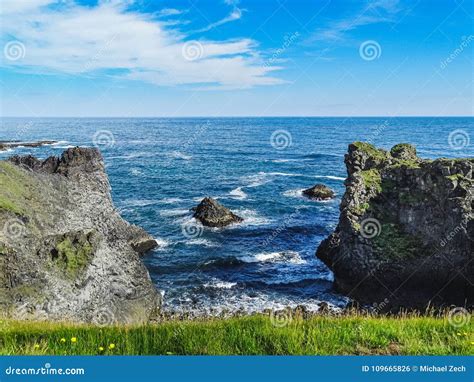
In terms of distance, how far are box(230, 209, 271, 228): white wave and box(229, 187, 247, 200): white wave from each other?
7.75 meters

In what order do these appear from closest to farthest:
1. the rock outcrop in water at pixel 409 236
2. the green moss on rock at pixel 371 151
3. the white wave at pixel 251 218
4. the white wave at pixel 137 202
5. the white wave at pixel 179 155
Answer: the rock outcrop in water at pixel 409 236 → the green moss on rock at pixel 371 151 → the white wave at pixel 251 218 → the white wave at pixel 137 202 → the white wave at pixel 179 155

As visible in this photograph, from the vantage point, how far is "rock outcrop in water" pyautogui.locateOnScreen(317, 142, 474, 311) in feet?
100

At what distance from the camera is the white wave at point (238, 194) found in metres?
65.9

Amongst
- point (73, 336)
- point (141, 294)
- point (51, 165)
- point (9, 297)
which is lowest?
point (141, 294)

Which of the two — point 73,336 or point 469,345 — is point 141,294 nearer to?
point 73,336

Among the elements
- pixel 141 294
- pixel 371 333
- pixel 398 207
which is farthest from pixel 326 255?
pixel 371 333

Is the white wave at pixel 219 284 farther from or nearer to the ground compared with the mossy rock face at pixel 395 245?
nearer to the ground

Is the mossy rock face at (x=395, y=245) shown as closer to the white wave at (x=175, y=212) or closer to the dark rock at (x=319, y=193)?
the white wave at (x=175, y=212)

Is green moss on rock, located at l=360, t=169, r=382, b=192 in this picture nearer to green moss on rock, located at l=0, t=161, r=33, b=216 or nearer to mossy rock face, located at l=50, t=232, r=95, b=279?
mossy rock face, located at l=50, t=232, r=95, b=279

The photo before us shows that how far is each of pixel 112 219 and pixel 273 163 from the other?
7365 cm

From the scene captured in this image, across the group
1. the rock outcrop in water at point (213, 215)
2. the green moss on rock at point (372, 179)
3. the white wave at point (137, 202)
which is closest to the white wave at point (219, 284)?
the rock outcrop in water at point (213, 215)

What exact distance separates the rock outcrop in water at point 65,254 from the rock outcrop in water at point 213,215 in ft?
66.1

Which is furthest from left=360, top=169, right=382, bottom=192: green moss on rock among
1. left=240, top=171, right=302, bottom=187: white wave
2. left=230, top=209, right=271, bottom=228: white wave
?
left=240, top=171, right=302, bottom=187: white wave

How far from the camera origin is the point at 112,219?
3123 centimetres
